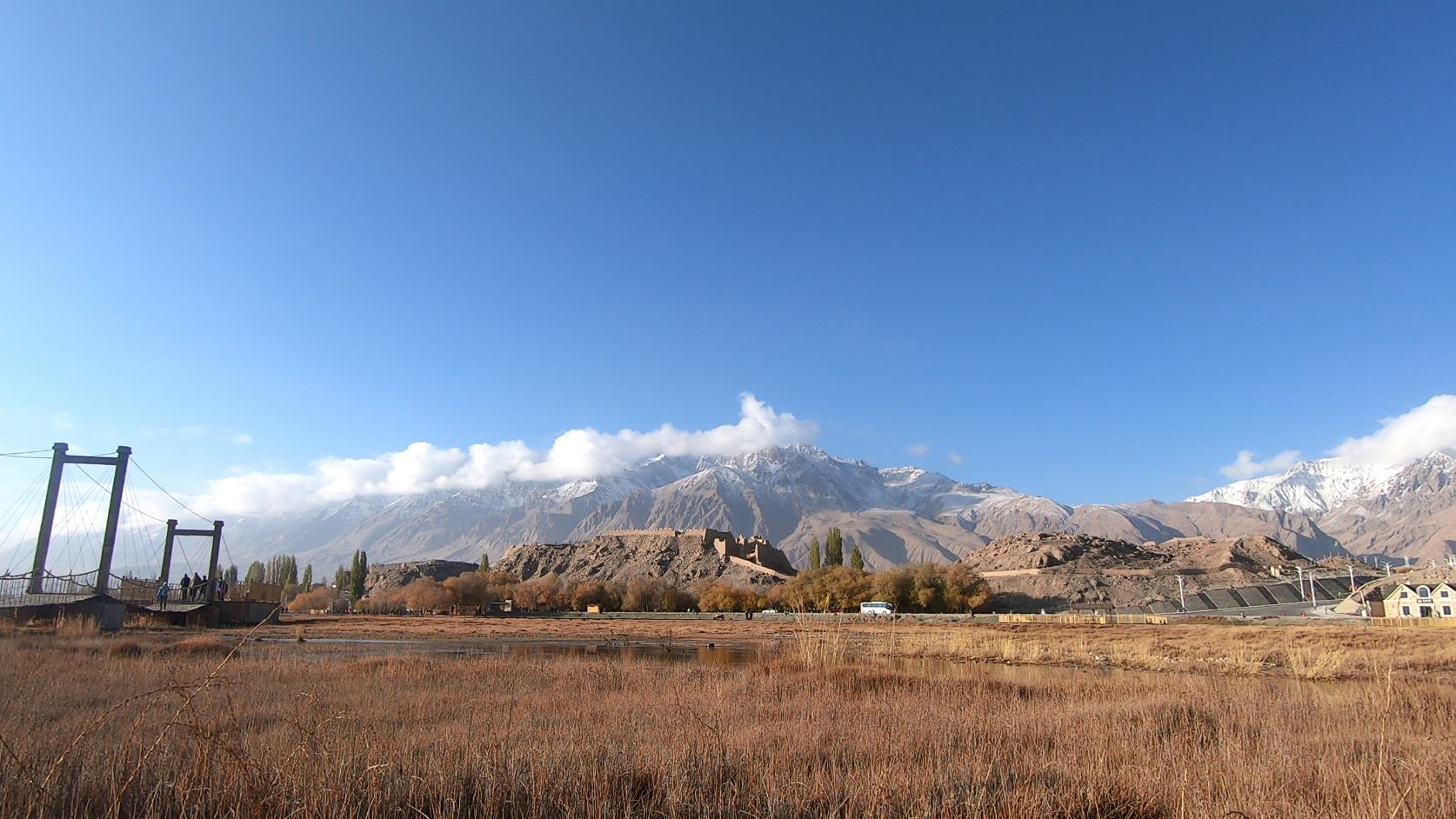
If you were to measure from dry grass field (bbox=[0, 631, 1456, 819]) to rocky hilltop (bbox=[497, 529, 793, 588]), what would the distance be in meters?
106

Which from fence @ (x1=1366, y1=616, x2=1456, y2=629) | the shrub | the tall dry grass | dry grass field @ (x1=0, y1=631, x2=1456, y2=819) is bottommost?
the shrub

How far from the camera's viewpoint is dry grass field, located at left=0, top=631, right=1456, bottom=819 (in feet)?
18.0

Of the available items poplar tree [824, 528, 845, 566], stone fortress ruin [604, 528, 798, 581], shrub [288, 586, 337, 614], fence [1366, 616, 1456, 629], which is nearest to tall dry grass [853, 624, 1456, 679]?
fence [1366, 616, 1456, 629]

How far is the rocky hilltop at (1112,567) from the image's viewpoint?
106 metres

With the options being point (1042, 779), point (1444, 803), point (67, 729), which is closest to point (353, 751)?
point (67, 729)

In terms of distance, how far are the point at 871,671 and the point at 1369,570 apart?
140 meters

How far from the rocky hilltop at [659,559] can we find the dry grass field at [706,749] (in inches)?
4162

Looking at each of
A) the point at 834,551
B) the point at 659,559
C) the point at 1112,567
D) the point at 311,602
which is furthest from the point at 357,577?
the point at 1112,567

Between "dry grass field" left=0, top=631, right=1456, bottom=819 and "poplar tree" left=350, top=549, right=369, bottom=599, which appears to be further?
"poplar tree" left=350, top=549, right=369, bottom=599

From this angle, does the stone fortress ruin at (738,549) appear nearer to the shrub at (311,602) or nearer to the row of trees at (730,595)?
the row of trees at (730,595)

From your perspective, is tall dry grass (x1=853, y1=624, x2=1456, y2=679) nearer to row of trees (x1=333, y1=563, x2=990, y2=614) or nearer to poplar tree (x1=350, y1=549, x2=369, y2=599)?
row of trees (x1=333, y1=563, x2=990, y2=614)

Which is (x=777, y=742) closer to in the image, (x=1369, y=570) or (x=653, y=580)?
(x=653, y=580)

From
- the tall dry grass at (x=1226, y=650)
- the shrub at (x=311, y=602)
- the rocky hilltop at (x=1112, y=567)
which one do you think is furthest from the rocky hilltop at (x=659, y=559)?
the tall dry grass at (x=1226, y=650)

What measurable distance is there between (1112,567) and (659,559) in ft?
248
